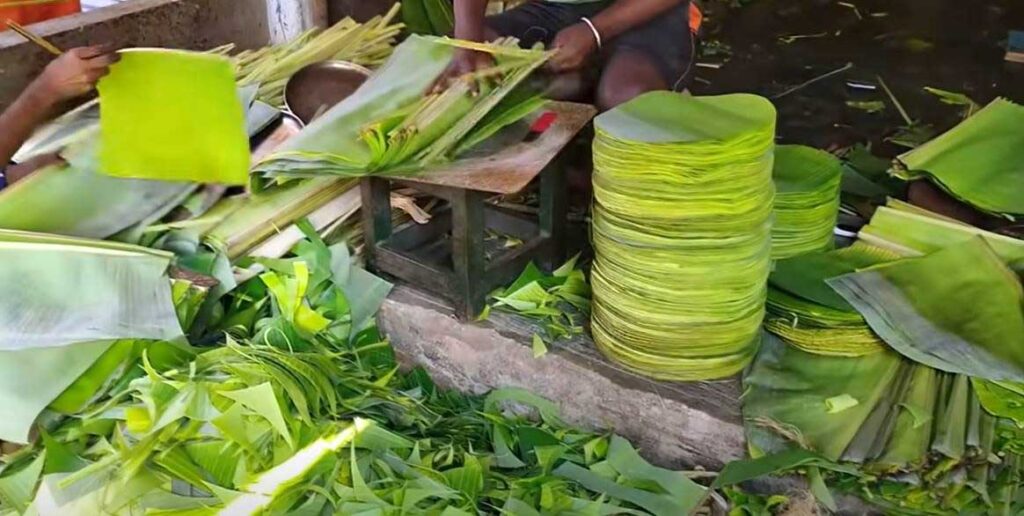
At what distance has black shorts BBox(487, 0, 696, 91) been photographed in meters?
2.60

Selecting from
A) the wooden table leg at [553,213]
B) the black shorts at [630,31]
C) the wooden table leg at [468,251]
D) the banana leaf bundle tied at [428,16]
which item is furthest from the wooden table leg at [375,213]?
the banana leaf bundle tied at [428,16]

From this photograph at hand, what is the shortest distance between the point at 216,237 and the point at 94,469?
65cm

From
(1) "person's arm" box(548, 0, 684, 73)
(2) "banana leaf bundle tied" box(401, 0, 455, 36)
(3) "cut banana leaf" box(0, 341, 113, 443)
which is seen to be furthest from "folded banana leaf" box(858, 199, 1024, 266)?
(2) "banana leaf bundle tied" box(401, 0, 455, 36)

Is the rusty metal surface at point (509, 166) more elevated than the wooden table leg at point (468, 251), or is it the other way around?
the rusty metal surface at point (509, 166)

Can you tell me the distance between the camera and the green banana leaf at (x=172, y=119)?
A: 2.10 m

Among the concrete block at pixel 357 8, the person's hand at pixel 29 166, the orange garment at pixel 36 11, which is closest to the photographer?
the person's hand at pixel 29 166

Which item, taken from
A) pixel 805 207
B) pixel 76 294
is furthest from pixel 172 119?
pixel 805 207

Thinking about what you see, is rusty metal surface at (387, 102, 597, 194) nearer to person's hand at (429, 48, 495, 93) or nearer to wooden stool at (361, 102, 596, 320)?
wooden stool at (361, 102, 596, 320)

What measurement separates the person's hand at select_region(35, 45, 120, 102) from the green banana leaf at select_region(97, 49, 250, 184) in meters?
0.02

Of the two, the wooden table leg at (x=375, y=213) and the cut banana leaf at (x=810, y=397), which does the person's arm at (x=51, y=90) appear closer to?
the wooden table leg at (x=375, y=213)

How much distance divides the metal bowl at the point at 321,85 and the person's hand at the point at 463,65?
0.50 m

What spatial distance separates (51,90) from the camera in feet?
7.15

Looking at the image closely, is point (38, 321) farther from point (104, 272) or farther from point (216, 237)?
point (216, 237)

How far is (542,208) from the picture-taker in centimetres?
228
